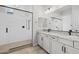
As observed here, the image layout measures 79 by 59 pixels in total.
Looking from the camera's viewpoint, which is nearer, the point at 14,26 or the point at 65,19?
the point at 65,19

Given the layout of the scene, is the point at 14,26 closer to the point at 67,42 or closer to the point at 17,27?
the point at 17,27

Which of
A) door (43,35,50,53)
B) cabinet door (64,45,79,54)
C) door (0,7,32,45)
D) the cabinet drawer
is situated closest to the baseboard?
door (0,7,32,45)

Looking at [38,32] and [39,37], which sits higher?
Result: [38,32]

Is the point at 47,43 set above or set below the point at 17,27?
below

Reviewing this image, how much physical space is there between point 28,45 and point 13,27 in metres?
0.67

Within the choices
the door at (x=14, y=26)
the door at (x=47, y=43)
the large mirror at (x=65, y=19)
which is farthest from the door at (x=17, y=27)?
the large mirror at (x=65, y=19)

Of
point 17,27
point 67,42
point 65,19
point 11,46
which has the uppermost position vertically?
point 65,19

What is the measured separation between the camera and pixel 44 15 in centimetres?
278

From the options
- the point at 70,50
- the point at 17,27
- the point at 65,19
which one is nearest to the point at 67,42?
the point at 70,50

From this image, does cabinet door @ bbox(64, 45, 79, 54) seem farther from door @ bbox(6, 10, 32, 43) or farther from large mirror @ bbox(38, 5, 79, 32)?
door @ bbox(6, 10, 32, 43)

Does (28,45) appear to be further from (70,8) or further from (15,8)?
(70,8)

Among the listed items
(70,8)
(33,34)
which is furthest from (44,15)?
(70,8)

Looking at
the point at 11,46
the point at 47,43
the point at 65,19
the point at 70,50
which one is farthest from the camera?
the point at 47,43
